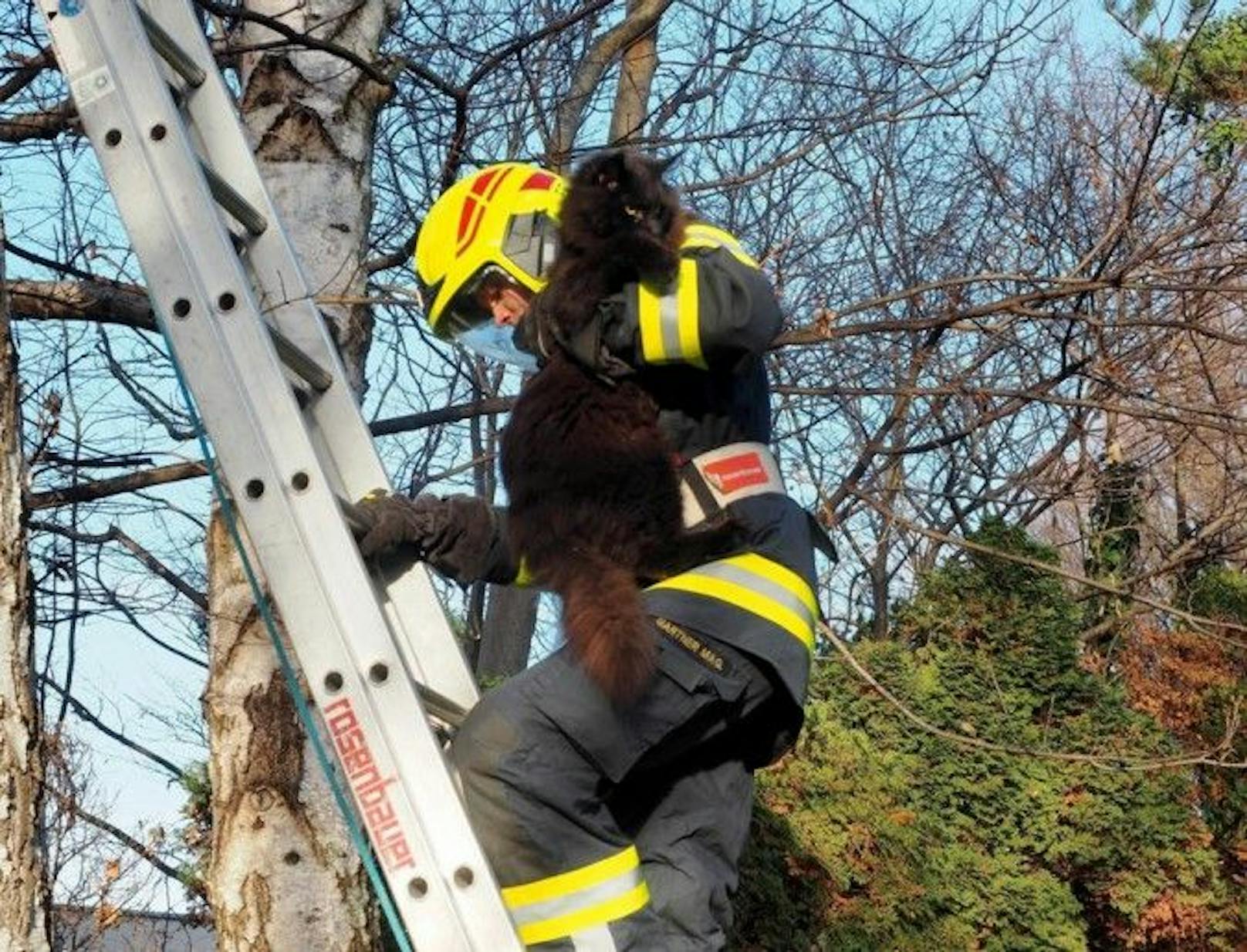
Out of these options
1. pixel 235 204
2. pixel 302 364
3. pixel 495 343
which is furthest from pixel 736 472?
pixel 235 204

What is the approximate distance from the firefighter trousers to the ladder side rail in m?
0.24

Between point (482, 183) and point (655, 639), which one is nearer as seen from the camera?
point (655, 639)

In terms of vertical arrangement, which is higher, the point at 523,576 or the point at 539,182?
the point at 539,182

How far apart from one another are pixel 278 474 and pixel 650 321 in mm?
691

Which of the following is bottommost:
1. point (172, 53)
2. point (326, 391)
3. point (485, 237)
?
point (326, 391)

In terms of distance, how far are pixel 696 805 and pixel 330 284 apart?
1834 millimetres

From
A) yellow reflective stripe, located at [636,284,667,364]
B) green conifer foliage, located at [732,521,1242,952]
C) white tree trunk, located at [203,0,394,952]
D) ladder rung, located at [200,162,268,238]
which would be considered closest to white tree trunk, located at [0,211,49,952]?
white tree trunk, located at [203,0,394,952]

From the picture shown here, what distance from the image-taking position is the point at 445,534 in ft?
10.4

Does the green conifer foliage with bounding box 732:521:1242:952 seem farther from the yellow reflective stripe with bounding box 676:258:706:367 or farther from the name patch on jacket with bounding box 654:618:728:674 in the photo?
the yellow reflective stripe with bounding box 676:258:706:367

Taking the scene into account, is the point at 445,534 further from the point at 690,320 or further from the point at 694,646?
the point at 690,320

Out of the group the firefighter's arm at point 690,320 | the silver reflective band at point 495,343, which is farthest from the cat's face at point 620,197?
the silver reflective band at point 495,343

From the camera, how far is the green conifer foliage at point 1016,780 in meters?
7.54

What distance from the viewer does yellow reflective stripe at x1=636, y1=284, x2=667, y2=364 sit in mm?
2928

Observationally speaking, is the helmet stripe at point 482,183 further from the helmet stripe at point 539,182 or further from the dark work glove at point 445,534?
the dark work glove at point 445,534
